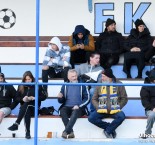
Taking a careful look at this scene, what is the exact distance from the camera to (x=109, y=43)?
11.6 m

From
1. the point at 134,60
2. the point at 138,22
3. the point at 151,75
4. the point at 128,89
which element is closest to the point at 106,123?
the point at 151,75

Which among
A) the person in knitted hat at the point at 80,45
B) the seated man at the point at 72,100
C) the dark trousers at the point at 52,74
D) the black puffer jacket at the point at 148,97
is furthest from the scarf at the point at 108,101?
the person in knitted hat at the point at 80,45

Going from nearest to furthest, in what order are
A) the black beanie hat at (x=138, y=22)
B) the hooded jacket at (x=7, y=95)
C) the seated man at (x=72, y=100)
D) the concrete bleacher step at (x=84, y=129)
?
the seated man at (x=72, y=100) < the concrete bleacher step at (x=84, y=129) < the hooded jacket at (x=7, y=95) < the black beanie hat at (x=138, y=22)

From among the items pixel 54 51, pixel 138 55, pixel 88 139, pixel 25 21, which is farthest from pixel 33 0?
pixel 88 139

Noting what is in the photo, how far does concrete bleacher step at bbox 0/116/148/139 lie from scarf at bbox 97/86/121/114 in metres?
0.24

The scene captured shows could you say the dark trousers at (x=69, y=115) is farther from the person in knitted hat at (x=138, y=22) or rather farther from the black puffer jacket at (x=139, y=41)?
the person in knitted hat at (x=138, y=22)

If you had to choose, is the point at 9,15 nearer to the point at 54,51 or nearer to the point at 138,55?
the point at 54,51

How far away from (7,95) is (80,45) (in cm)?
164

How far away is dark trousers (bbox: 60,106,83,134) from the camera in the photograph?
10.1 m

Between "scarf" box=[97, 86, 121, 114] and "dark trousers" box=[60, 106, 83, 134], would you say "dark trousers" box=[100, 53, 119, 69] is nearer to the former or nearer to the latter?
"scarf" box=[97, 86, 121, 114]

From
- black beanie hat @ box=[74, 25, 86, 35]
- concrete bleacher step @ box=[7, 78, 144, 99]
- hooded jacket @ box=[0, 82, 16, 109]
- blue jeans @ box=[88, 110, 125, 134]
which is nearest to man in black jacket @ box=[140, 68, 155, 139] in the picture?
blue jeans @ box=[88, 110, 125, 134]

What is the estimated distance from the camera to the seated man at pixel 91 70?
10969mm

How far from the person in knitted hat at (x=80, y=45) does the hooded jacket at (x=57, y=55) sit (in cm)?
Result: 19

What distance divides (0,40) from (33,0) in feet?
3.11
